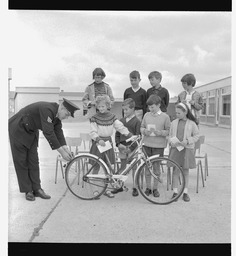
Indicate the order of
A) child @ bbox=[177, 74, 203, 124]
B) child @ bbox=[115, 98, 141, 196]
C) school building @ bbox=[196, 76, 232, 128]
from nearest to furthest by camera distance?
1. child @ bbox=[115, 98, 141, 196]
2. child @ bbox=[177, 74, 203, 124]
3. school building @ bbox=[196, 76, 232, 128]

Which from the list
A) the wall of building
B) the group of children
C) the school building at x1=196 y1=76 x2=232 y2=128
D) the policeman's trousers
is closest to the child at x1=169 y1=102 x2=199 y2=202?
the group of children

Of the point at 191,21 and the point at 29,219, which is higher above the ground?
the point at 191,21

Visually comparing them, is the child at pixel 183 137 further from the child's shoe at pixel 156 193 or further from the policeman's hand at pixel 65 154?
the policeman's hand at pixel 65 154

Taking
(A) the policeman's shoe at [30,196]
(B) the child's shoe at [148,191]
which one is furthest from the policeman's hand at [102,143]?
(A) the policeman's shoe at [30,196]

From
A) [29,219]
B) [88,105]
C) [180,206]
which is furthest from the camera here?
[88,105]

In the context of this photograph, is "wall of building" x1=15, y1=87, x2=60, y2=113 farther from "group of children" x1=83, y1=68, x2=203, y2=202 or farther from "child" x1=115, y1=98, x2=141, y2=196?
"child" x1=115, y1=98, x2=141, y2=196

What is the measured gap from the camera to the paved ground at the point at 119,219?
2.68 meters

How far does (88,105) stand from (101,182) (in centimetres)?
110

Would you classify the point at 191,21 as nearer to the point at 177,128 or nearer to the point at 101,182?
the point at 177,128

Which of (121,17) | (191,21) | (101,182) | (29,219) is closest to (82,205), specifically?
(101,182)

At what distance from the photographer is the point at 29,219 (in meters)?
2.99

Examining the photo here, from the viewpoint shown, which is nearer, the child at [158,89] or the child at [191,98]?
the child at [158,89]

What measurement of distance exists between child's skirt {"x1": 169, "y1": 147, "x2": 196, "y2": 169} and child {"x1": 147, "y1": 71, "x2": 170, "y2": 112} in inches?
26.2

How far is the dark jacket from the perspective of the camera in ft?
10.9
